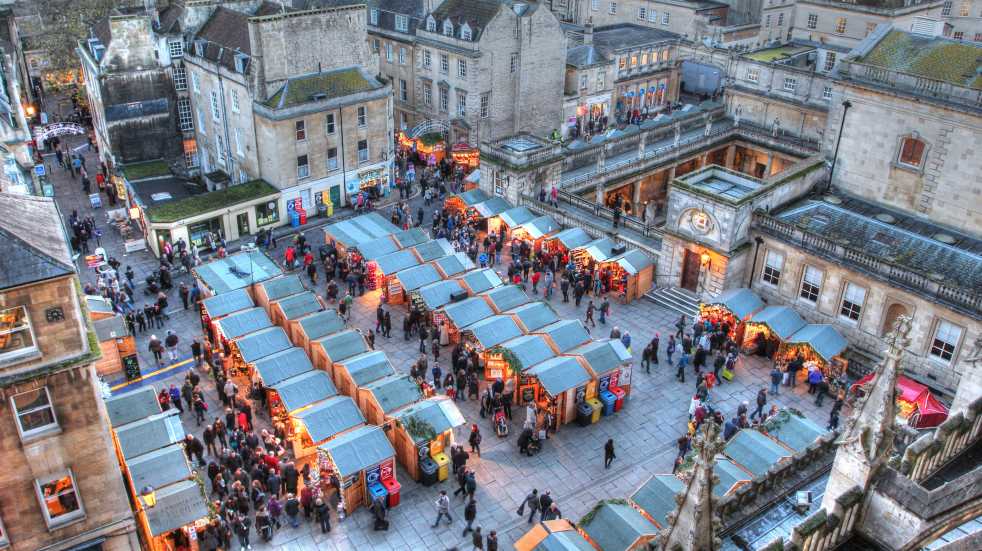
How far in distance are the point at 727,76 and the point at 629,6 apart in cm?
1748

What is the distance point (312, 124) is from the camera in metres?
44.8

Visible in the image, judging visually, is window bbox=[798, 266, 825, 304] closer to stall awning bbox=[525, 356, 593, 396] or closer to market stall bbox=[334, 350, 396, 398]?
stall awning bbox=[525, 356, 593, 396]

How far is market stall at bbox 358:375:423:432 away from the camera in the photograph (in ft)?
88.0

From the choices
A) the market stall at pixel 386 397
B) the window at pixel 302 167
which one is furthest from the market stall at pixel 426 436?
the window at pixel 302 167

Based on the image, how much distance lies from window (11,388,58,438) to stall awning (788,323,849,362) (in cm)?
2685

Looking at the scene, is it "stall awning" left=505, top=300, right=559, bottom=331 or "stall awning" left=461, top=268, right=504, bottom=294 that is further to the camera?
"stall awning" left=461, top=268, right=504, bottom=294

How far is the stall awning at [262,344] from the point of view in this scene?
2947cm

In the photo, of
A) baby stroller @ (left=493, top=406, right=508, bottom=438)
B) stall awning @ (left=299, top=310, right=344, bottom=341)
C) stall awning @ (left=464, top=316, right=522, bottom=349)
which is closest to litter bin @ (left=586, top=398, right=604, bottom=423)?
baby stroller @ (left=493, top=406, right=508, bottom=438)

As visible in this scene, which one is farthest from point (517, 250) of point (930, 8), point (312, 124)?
point (930, 8)

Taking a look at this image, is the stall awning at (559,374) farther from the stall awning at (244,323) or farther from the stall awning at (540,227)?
the stall awning at (540,227)

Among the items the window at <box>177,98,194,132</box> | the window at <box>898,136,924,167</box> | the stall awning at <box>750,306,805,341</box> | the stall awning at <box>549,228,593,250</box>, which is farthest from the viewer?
the window at <box>177,98,194,132</box>

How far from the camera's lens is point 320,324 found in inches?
1230

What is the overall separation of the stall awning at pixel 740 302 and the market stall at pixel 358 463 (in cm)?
1686

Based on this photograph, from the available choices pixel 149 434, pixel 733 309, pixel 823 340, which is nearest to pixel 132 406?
pixel 149 434
